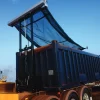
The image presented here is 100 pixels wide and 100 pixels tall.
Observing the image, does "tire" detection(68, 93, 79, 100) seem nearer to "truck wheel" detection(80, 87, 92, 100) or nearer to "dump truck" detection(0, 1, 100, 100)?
"dump truck" detection(0, 1, 100, 100)

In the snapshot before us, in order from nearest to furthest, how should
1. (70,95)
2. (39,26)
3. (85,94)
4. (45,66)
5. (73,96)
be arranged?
(70,95), (73,96), (45,66), (85,94), (39,26)

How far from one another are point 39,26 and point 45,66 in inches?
90.2

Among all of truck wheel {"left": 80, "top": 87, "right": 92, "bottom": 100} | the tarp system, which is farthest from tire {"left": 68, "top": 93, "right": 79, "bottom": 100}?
the tarp system

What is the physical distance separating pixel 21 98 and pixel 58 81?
5.87 ft

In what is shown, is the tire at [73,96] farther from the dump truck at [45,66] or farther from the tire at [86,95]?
the tire at [86,95]

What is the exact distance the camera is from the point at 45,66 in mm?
8844

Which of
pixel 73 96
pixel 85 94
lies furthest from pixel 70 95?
pixel 85 94

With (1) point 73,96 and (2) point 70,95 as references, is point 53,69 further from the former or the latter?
(1) point 73,96

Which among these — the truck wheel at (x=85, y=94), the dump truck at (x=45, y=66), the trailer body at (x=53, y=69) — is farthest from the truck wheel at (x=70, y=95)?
the truck wheel at (x=85, y=94)

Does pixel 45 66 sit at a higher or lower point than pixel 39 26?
lower

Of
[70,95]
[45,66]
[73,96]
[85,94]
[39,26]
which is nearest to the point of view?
[70,95]

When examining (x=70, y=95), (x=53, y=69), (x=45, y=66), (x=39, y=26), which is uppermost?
(x=39, y=26)

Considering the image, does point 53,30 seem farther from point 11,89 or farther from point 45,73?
point 11,89

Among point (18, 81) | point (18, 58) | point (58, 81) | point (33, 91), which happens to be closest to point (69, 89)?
point (58, 81)
